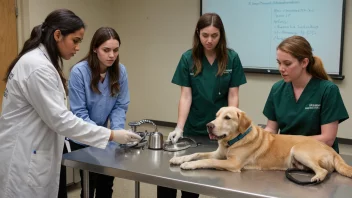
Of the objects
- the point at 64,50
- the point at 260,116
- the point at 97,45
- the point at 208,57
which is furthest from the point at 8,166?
the point at 260,116

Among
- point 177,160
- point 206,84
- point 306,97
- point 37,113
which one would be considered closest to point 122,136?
point 177,160

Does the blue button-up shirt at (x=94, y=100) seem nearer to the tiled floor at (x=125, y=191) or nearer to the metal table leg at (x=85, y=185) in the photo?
the metal table leg at (x=85, y=185)

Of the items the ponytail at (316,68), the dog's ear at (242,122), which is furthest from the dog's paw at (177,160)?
the ponytail at (316,68)

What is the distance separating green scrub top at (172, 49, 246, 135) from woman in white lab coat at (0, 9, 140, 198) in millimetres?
776

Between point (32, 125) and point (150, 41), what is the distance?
2.75m

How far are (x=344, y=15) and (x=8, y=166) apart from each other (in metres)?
2.69

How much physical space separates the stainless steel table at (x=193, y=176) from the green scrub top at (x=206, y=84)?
333mm

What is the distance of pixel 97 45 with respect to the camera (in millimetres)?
2105

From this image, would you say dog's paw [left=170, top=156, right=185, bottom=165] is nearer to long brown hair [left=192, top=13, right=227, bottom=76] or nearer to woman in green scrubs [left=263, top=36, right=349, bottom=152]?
woman in green scrubs [left=263, top=36, right=349, bottom=152]

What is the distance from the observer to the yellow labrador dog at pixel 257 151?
1.61 m

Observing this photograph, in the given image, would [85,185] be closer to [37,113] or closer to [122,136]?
[122,136]

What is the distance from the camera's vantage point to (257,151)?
1.69m

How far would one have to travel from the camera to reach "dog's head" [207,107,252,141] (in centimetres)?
169

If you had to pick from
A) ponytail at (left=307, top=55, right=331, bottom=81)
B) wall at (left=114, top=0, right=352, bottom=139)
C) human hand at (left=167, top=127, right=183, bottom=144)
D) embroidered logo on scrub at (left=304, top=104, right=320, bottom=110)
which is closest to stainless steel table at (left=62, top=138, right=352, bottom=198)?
human hand at (left=167, top=127, right=183, bottom=144)
